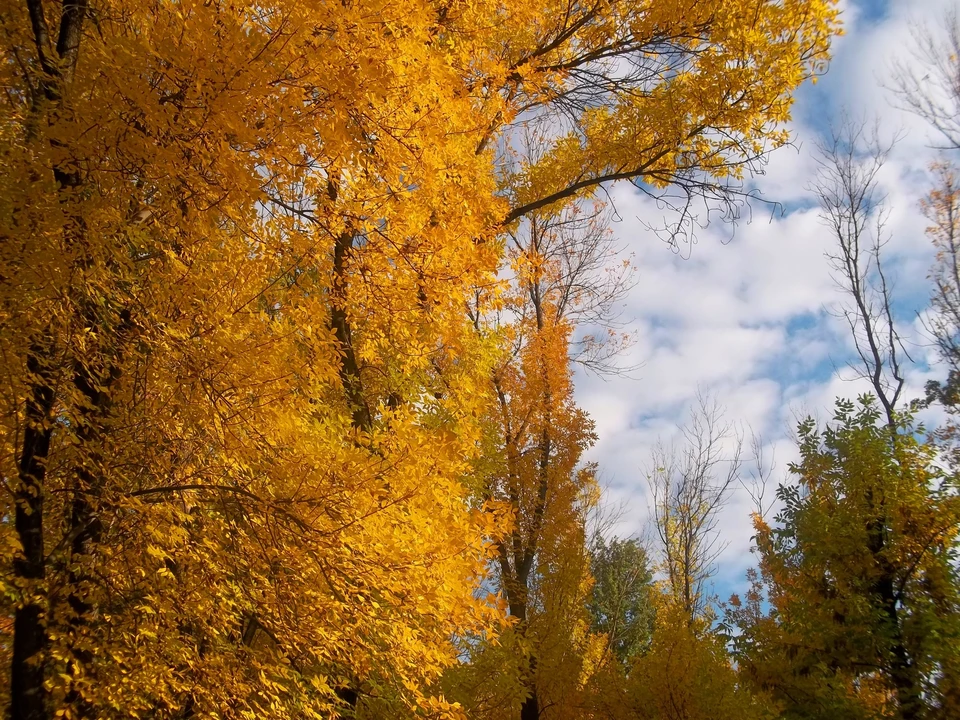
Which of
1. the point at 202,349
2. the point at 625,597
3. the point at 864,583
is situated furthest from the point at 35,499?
the point at 625,597

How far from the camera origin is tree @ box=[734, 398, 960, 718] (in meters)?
5.75

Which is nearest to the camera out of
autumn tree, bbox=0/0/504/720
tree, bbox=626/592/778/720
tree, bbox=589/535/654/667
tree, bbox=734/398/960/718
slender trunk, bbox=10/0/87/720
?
autumn tree, bbox=0/0/504/720

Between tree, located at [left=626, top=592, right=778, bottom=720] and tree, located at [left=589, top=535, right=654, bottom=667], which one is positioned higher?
tree, located at [left=589, top=535, right=654, bottom=667]

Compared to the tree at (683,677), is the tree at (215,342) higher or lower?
higher

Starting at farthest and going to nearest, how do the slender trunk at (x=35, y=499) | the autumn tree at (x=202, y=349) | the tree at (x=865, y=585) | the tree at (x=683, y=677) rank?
the tree at (x=683, y=677)
the tree at (x=865, y=585)
the slender trunk at (x=35, y=499)
the autumn tree at (x=202, y=349)

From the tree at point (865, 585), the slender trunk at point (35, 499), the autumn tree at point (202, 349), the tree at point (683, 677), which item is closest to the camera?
the autumn tree at point (202, 349)

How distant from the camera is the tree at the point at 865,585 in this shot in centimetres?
575

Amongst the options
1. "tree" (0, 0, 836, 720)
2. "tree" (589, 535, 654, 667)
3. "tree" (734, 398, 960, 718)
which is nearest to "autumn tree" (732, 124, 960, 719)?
"tree" (734, 398, 960, 718)

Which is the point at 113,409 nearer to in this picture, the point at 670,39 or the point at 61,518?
the point at 61,518

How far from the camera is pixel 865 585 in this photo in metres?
6.21

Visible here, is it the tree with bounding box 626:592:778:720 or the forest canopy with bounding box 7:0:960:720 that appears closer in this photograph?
the forest canopy with bounding box 7:0:960:720

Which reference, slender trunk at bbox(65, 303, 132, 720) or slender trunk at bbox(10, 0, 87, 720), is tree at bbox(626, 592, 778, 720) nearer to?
slender trunk at bbox(65, 303, 132, 720)

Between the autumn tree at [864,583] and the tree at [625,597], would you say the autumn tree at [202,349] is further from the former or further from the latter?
the tree at [625,597]

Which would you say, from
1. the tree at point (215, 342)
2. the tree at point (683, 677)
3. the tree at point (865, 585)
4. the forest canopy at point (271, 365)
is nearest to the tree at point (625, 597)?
the tree at point (683, 677)
